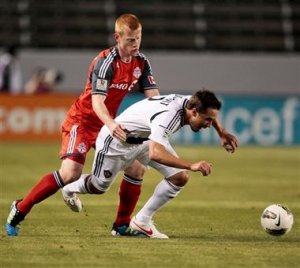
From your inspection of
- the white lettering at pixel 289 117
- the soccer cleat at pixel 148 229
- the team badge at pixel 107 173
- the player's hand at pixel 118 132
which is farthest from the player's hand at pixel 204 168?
the white lettering at pixel 289 117

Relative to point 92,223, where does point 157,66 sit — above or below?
below

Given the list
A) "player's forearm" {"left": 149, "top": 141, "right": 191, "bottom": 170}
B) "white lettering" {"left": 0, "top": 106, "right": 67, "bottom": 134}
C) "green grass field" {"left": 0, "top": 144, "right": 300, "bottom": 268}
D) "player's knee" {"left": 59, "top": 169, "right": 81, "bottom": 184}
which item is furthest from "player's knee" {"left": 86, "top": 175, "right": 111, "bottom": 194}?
"white lettering" {"left": 0, "top": 106, "right": 67, "bottom": 134}

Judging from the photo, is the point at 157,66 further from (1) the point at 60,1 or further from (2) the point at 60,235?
(2) the point at 60,235

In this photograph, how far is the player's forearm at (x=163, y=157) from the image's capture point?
328 inches

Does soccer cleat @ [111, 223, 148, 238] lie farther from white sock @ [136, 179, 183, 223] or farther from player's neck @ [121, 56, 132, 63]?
player's neck @ [121, 56, 132, 63]

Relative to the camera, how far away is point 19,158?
1850 centimetres

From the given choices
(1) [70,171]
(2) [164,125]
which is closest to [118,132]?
(2) [164,125]

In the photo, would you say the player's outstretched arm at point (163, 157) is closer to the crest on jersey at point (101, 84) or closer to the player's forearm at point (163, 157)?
the player's forearm at point (163, 157)

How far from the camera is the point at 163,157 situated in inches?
331

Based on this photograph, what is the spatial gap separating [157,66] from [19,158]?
22.9 ft

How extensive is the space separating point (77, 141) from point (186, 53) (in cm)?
1612

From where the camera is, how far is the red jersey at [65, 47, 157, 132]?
9.29 meters

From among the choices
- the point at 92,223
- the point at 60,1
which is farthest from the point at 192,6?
the point at 92,223

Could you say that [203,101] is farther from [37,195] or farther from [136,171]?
[37,195]
